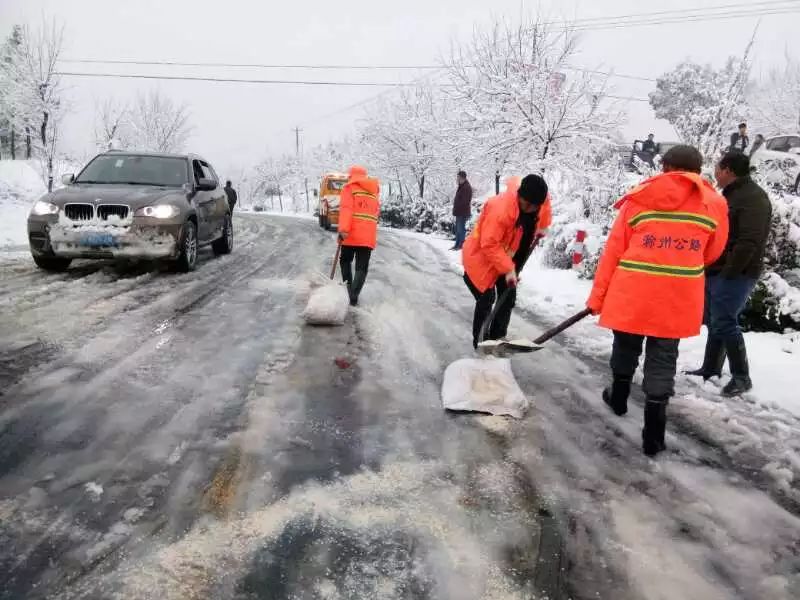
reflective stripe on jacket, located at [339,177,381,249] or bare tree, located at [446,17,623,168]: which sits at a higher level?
bare tree, located at [446,17,623,168]

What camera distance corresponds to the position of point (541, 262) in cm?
1058

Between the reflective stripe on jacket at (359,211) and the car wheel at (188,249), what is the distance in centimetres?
269

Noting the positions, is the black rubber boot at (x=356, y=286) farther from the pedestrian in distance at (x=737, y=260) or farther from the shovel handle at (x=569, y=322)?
the pedestrian in distance at (x=737, y=260)

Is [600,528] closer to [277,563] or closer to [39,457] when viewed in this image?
[277,563]

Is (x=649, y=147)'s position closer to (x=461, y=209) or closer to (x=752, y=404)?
(x=461, y=209)

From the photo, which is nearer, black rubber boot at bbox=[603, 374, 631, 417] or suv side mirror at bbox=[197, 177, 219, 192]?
black rubber boot at bbox=[603, 374, 631, 417]

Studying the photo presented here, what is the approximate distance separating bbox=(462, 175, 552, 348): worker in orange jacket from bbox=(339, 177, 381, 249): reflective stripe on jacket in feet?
6.25

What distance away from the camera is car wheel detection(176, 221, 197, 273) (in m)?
7.45

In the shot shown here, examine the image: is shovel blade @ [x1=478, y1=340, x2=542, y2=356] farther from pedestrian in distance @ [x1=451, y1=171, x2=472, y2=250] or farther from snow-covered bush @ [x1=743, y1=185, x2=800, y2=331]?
pedestrian in distance @ [x1=451, y1=171, x2=472, y2=250]

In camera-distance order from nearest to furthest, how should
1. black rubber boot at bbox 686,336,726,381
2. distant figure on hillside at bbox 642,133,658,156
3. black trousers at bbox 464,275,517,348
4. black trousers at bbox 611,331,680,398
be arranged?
black trousers at bbox 611,331,680,398, black rubber boot at bbox 686,336,726,381, black trousers at bbox 464,275,517,348, distant figure on hillside at bbox 642,133,658,156

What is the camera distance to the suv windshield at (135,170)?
787cm

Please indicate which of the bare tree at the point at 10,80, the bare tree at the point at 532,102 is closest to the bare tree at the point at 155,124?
the bare tree at the point at 10,80

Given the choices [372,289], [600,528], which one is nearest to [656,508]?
[600,528]

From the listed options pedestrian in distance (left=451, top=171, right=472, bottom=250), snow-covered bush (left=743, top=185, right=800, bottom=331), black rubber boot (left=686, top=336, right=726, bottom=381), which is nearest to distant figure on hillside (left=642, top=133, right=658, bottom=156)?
pedestrian in distance (left=451, top=171, right=472, bottom=250)
